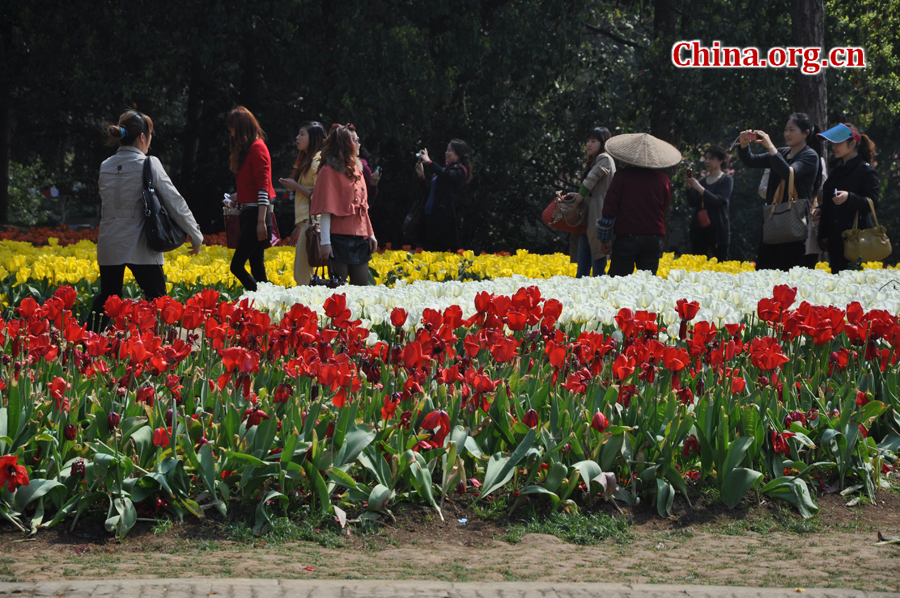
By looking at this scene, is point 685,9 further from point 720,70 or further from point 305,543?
point 305,543

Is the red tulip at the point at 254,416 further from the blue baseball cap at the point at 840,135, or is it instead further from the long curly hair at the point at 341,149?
the blue baseball cap at the point at 840,135

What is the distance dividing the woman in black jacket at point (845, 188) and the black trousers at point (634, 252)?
5.34 feet

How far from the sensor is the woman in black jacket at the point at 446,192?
1076 cm

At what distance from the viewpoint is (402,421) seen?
3471 millimetres

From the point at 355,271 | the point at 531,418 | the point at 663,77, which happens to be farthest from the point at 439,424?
the point at 663,77

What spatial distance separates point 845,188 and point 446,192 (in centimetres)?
484

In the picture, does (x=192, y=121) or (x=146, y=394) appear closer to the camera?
(x=146, y=394)

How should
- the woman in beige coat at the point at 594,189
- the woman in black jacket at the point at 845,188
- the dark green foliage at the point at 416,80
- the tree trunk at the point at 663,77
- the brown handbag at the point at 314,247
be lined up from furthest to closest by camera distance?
the tree trunk at the point at 663,77 < the dark green foliage at the point at 416,80 < the woman in beige coat at the point at 594,189 < the woman in black jacket at the point at 845,188 < the brown handbag at the point at 314,247

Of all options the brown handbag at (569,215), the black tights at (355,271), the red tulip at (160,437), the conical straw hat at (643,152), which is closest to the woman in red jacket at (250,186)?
the black tights at (355,271)

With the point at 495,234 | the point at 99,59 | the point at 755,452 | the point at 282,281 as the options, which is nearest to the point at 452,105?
the point at 495,234

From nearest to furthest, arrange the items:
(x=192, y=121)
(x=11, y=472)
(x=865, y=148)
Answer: (x=11, y=472)
(x=865, y=148)
(x=192, y=121)

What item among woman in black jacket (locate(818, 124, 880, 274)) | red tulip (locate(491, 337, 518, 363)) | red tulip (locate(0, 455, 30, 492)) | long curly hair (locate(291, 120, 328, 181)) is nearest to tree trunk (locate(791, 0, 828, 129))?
woman in black jacket (locate(818, 124, 880, 274))

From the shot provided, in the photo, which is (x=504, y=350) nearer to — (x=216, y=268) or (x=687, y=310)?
(x=687, y=310)

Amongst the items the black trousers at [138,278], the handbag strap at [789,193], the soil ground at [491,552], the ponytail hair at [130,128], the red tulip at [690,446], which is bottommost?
the soil ground at [491,552]
